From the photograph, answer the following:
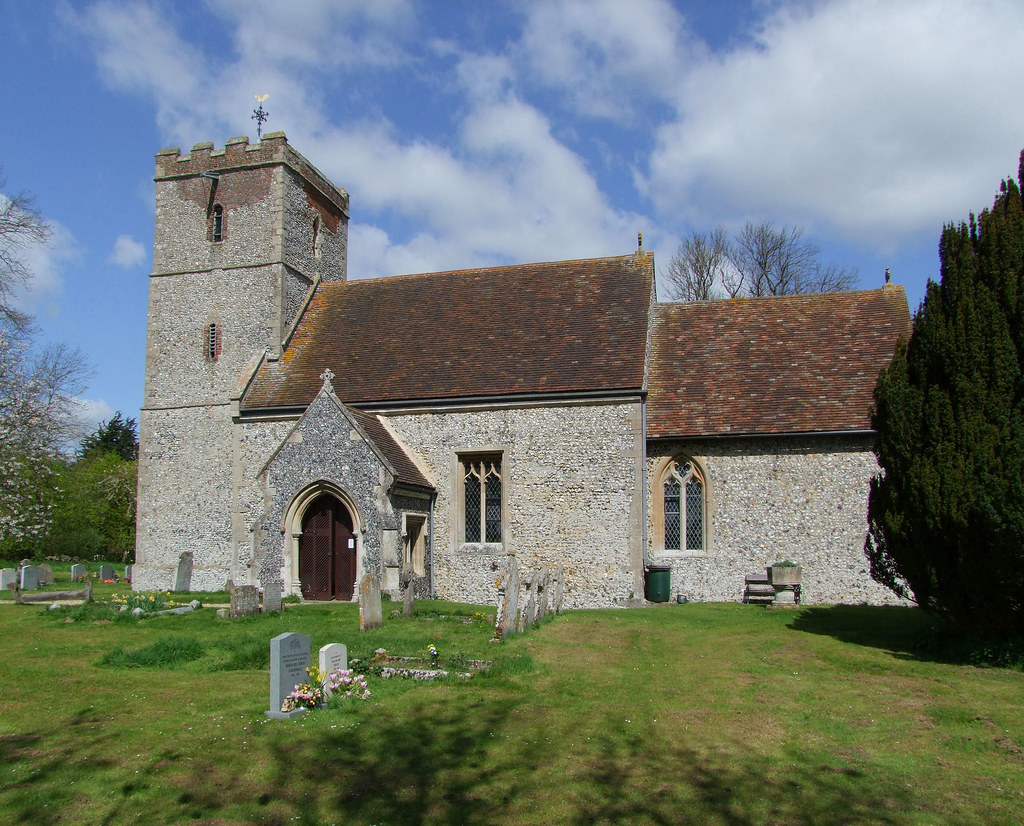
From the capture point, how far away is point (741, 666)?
10.9m

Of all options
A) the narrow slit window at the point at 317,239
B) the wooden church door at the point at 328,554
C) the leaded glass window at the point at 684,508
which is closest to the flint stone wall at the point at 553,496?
the leaded glass window at the point at 684,508

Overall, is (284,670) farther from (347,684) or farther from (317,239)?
(317,239)

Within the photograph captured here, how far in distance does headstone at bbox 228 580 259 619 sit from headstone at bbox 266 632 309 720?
692 cm

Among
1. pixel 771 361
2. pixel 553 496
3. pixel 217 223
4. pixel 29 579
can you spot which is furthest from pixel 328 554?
pixel 771 361

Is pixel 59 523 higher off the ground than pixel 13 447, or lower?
lower

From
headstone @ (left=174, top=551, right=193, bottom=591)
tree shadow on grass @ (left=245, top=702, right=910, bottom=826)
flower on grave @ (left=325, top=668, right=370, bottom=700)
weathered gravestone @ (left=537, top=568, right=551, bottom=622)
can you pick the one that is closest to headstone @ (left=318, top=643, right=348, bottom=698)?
flower on grave @ (left=325, top=668, right=370, bottom=700)

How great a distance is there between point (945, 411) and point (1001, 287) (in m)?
1.85

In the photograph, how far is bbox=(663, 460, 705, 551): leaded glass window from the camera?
18.8 meters

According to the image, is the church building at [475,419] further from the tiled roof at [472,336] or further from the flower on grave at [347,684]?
the flower on grave at [347,684]

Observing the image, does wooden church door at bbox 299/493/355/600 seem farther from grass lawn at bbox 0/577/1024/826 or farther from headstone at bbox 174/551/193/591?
grass lawn at bbox 0/577/1024/826

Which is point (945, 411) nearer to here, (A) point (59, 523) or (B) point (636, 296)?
(B) point (636, 296)

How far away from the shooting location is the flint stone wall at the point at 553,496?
18297 mm

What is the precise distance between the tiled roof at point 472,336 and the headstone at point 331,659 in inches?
427

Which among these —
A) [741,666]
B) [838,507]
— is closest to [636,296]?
[838,507]
